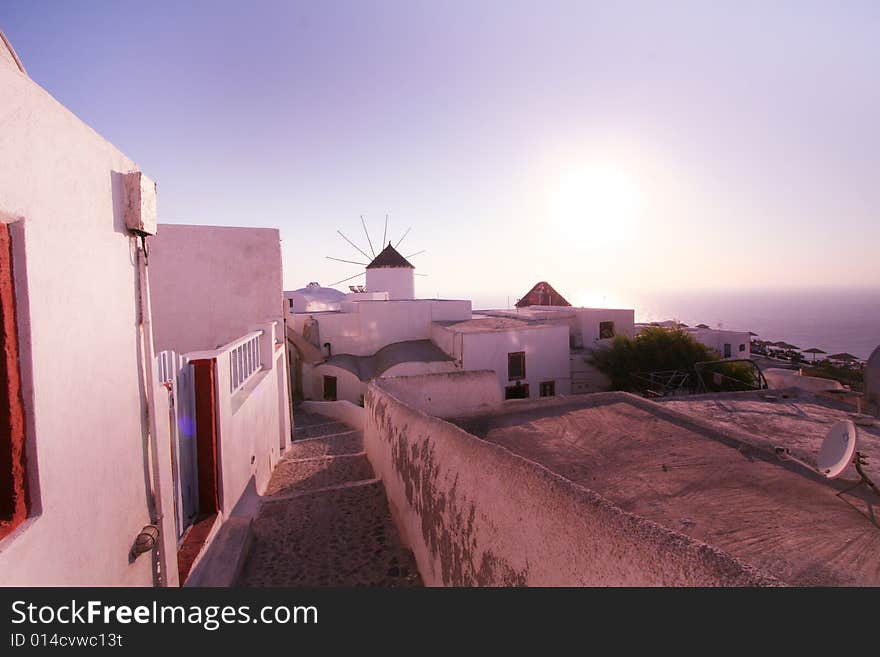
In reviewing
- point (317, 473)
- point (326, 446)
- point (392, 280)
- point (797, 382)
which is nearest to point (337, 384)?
point (326, 446)

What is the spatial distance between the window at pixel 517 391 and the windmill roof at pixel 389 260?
1804cm

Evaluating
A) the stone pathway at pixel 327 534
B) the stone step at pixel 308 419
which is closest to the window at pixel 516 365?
the stone step at pixel 308 419

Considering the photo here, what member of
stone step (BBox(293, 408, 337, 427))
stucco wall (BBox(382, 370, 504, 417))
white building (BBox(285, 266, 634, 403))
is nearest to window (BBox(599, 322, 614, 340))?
white building (BBox(285, 266, 634, 403))

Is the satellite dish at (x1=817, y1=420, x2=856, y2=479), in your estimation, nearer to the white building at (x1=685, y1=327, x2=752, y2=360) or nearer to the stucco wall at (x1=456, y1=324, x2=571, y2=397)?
the stucco wall at (x1=456, y1=324, x2=571, y2=397)

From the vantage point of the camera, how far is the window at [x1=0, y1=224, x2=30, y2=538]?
1.81 meters

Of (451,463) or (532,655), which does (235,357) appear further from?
(532,655)

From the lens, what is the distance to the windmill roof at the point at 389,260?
36031 mm

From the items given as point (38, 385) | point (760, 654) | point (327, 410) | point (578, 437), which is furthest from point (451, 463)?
point (327, 410)

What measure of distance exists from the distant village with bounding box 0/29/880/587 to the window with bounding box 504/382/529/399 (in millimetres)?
8682

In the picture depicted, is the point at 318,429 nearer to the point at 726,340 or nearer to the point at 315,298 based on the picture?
the point at 315,298

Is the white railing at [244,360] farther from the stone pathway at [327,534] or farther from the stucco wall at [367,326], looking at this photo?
the stucco wall at [367,326]

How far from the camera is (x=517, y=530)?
2957mm

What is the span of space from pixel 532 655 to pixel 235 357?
596 cm

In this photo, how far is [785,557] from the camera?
3.98m
